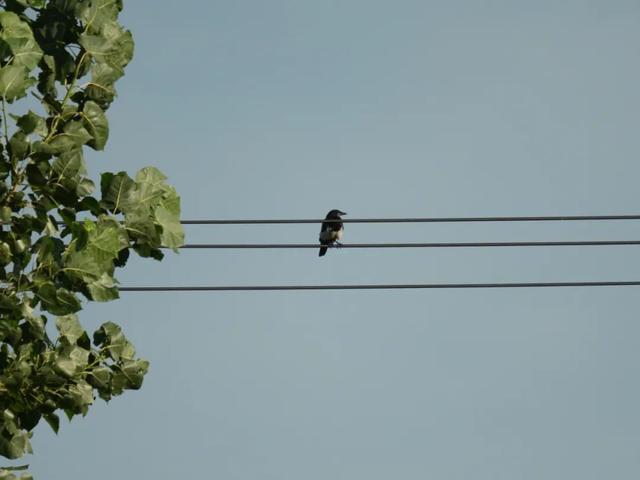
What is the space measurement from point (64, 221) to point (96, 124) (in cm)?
62

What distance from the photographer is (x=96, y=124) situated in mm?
6926

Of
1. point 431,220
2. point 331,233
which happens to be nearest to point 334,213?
point 331,233

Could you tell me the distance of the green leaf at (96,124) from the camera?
22.6ft

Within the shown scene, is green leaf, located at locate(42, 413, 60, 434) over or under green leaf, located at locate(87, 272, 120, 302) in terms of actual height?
under

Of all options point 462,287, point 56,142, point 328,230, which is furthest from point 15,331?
point 328,230

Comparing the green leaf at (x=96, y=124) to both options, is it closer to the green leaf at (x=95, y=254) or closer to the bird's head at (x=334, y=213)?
the green leaf at (x=95, y=254)

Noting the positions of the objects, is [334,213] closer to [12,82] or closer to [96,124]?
[96,124]

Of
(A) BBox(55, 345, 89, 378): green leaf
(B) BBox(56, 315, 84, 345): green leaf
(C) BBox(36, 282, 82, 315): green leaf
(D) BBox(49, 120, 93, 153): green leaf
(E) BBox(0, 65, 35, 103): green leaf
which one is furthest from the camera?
(B) BBox(56, 315, 84, 345): green leaf

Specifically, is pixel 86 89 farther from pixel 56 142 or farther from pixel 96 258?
pixel 96 258

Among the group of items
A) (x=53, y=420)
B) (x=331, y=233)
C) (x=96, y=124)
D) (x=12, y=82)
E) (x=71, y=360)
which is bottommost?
(x=53, y=420)

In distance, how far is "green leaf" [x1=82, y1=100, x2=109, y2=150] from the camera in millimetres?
6895

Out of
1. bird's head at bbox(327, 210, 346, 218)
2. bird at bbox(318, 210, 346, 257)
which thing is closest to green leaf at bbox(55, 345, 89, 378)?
bird at bbox(318, 210, 346, 257)

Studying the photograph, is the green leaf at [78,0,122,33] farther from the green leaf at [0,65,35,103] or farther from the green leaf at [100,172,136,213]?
the green leaf at [100,172,136,213]

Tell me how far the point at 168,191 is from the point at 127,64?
84 centimetres
